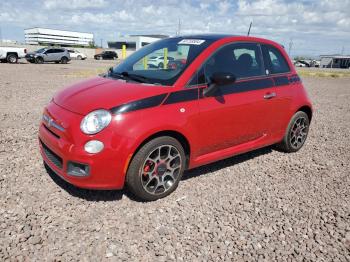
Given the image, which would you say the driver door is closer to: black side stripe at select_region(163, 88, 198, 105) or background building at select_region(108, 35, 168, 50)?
black side stripe at select_region(163, 88, 198, 105)

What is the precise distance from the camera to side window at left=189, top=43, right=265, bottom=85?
3.70m

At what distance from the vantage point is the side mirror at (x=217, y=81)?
355 cm

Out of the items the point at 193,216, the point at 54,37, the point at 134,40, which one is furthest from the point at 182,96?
the point at 54,37

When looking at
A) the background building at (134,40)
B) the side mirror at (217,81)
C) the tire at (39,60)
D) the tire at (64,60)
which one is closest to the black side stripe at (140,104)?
the side mirror at (217,81)

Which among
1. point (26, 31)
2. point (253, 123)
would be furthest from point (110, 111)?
point (26, 31)

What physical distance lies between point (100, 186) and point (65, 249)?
700 millimetres

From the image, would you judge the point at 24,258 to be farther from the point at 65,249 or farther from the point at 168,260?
the point at 168,260

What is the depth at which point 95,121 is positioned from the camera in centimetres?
308

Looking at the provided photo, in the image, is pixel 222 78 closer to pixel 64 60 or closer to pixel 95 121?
pixel 95 121

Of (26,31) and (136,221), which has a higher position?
(26,31)

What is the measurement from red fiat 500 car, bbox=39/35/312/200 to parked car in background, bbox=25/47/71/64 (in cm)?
2723

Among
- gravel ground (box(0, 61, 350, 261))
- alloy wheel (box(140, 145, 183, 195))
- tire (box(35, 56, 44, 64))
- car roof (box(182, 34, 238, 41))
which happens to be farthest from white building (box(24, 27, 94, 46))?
alloy wheel (box(140, 145, 183, 195))

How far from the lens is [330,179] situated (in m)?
4.39

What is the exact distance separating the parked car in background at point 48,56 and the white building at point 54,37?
81.4 metres
